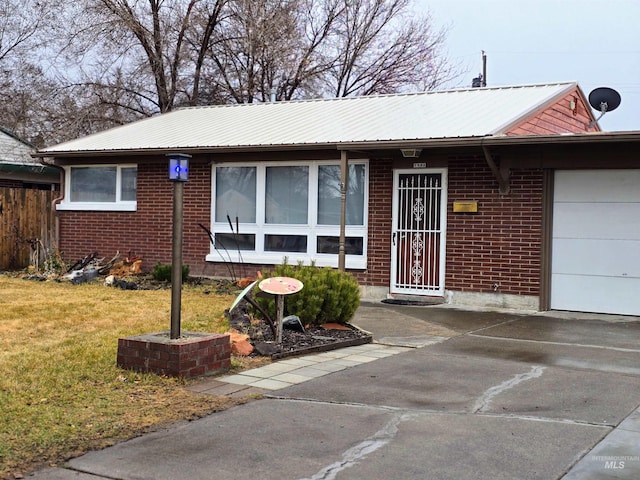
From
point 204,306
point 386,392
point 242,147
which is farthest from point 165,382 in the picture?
point 242,147

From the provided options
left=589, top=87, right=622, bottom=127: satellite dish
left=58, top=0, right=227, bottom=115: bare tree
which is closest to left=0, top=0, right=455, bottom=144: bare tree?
left=58, top=0, right=227, bottom=115: bare tree

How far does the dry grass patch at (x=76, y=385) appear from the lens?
181 inches

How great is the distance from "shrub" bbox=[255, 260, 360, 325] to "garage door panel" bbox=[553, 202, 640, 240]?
3879 mm

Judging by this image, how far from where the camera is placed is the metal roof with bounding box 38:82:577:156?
12.3 m

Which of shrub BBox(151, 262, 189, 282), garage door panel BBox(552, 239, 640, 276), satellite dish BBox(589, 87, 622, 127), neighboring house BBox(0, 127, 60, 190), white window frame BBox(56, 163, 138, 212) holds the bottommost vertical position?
shrub BBox(151, 262, 189, 282)

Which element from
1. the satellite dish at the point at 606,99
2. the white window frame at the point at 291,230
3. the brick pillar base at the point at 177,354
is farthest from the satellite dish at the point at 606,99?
the brick pillar base at the point at 177,354

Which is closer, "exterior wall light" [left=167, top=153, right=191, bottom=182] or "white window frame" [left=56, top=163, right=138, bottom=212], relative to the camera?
"exterior wall light" [left=167, top=153, right=191, bottom=182]

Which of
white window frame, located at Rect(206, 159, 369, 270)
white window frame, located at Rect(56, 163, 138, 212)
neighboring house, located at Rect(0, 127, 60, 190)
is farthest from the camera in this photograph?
neighboring house, located at Rect(0, 127, 60, 190)

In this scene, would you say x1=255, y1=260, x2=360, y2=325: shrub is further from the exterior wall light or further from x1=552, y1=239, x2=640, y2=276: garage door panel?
x1=552, y1=239, x2=640, y2=276: garage door panel

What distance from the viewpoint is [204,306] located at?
35.4 ft

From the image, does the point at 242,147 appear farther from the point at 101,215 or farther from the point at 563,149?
the point at 563,149

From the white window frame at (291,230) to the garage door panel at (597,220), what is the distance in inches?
128

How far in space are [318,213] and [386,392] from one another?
755 centimetres

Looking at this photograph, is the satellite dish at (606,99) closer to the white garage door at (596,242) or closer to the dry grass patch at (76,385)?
the white garage door at (596,242)
